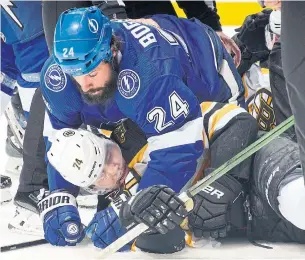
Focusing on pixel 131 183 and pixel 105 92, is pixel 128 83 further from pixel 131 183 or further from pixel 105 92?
pixel 131 183

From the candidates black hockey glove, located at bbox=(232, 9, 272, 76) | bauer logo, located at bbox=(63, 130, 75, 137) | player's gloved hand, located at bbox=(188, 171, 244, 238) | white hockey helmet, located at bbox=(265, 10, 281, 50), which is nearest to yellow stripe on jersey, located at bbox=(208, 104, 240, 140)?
player's gloved hand, located at bbox=(188, 171, 244, 238)

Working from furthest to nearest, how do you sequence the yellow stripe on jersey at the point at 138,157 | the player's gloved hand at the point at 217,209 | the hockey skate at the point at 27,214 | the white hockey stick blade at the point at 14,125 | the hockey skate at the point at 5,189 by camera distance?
the white hockey stick blade at the point at 14,125
the hockey skate at the point at 5,189
the hockey skate at the point at 27,214
the yellow stripe on jersey at the point at 138,157
the player's gloved hand at the point at 217,209

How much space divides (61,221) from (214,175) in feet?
1.79

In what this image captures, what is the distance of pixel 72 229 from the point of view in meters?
2.31

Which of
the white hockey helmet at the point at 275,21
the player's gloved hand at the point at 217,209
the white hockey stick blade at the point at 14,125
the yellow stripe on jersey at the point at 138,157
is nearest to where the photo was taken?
the player's gloved hand at the point at 217,209

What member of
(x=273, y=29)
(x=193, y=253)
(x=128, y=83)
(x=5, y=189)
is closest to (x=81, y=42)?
(x=128, y=83)

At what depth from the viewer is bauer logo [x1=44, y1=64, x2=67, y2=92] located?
2.37 meters

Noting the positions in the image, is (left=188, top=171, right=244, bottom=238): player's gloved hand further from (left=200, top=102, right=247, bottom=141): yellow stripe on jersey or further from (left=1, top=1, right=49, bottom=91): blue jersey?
(left=1, top=1, right=49, bottom=91): blue jersey

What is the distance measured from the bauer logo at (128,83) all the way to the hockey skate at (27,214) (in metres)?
0.56

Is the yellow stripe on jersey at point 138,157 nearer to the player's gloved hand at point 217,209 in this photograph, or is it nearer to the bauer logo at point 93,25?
the player's gloved hand at point 217,209

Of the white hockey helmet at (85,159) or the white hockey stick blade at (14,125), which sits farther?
the white hockey stick blade at (14,125)

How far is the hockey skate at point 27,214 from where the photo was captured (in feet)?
8.51

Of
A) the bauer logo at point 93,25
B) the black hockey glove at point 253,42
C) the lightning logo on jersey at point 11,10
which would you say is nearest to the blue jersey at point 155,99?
the bauer logo at point 93,25

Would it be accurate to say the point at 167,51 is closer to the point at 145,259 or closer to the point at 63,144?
the point at 63,144
